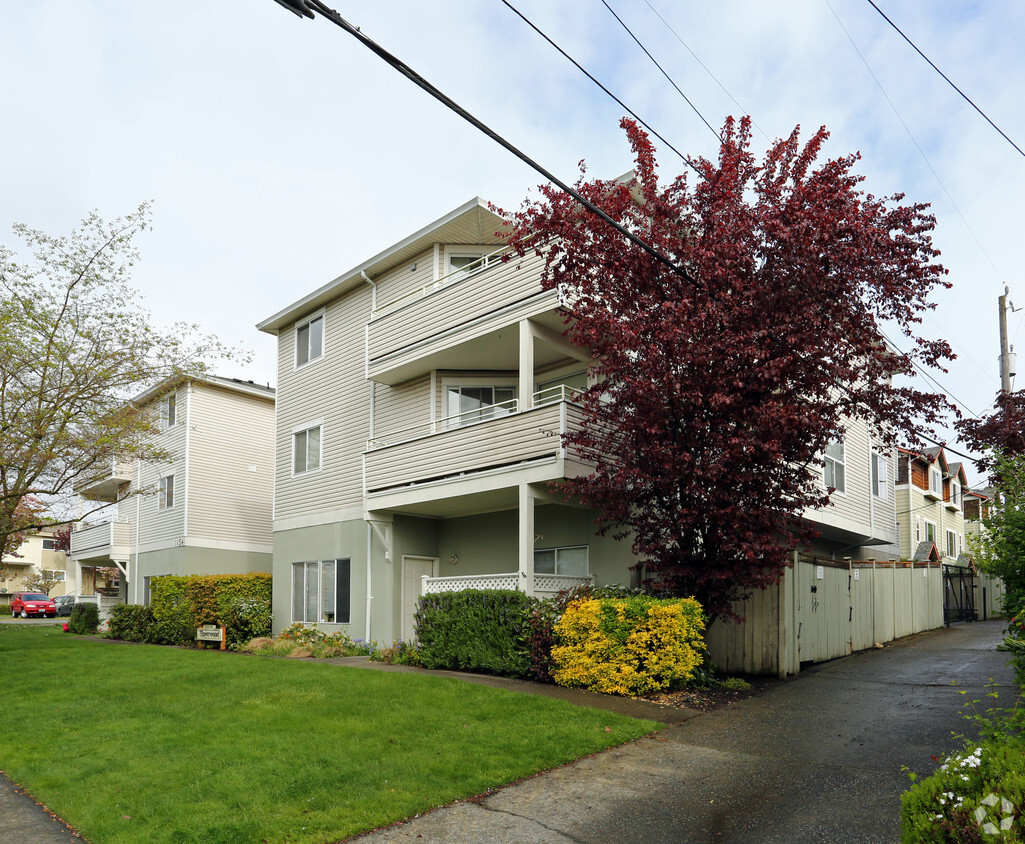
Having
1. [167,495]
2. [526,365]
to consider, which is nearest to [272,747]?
[526,365]

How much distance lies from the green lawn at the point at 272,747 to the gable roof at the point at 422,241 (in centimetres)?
874

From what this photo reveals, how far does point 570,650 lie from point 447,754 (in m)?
4.20

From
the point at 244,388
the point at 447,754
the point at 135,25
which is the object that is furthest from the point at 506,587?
the point at 244,388

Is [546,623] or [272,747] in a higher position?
[546,623]

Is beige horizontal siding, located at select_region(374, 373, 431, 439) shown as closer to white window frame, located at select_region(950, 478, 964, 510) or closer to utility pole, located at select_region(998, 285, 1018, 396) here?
utility pole, located at select_region(998, 285, 1018, 396)

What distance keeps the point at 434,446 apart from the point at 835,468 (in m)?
9.80

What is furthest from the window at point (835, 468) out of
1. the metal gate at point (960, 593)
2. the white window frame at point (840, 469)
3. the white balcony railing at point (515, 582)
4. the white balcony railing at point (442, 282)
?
the white balcony railing at point (442, 282)

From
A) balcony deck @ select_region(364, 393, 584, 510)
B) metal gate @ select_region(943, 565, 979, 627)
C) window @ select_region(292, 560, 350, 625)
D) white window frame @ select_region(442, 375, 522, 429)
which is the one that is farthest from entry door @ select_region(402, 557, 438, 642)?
metal gate @ select_region(943, 565, 979, 627)

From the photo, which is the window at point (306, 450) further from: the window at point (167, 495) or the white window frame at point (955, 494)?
the white window frame at point (955, 494)

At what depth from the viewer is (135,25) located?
7.80m

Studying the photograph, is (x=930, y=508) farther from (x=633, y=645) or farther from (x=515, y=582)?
(x=633, y=645)

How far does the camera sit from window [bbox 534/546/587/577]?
1631 centimetres

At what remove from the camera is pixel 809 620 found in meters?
14.6

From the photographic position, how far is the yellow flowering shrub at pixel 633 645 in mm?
11531
